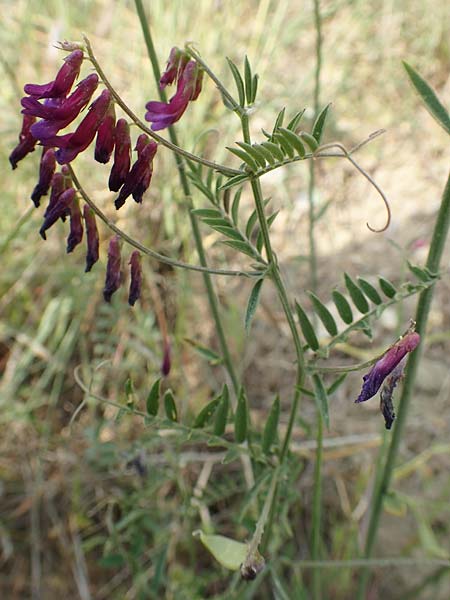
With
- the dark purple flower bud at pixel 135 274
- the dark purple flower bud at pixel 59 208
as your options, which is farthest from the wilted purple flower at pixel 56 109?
the dark purple flower bud at pixel 135 274

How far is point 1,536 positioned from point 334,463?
0.93 meters

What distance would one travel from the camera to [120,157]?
85 cm

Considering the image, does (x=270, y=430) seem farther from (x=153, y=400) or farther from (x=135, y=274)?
(x=135, y=274)

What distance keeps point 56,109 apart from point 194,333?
5.08 feet

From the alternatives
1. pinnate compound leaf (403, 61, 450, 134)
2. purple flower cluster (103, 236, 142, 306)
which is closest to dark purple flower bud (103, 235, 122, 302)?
purple flower cluster (103, 236, 142, 306)

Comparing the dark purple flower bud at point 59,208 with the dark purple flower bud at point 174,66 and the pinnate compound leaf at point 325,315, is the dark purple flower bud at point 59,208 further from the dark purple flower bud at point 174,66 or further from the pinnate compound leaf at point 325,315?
the pinnate compound leaf at point 325,315

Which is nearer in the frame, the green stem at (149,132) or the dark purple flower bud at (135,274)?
the green stem at (149,132)

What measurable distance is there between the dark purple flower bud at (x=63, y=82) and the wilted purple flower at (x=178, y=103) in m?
0.09

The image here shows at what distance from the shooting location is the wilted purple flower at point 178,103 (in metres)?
0.88

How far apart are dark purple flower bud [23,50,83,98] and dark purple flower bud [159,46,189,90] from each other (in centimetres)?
11

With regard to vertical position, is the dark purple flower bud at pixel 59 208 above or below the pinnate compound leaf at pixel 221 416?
above

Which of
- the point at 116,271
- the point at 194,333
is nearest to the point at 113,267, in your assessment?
the point at 116,271

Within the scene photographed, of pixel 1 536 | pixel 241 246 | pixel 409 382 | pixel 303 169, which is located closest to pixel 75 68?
pixel 241 246

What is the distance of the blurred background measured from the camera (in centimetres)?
183
